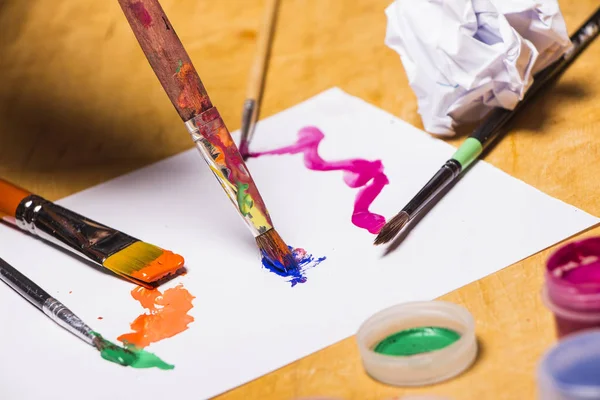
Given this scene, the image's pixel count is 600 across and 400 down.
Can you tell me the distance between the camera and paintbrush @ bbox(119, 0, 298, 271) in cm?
86

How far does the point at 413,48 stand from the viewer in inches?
42.4

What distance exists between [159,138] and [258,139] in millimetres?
157

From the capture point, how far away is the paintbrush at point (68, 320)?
2.61ft

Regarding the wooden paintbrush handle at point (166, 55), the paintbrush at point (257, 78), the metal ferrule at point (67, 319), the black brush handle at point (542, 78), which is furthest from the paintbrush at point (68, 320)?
the black brush handle at point (542, 78)

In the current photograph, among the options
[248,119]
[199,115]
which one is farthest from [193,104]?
[248,119]

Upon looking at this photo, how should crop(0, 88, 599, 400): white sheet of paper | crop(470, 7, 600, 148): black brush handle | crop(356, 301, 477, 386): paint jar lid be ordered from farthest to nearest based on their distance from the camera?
crop(470, 7, 600, 148): black brush handle → crop(0, 88, 599, 400): white sheet of paper → crop(356, 301, 477, 386): paint jar lid

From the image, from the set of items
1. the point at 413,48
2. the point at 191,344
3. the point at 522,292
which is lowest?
the point at 522,292

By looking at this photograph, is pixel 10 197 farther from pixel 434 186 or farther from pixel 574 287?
pixel 574 287

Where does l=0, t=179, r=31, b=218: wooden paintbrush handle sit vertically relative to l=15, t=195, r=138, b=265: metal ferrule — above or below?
above

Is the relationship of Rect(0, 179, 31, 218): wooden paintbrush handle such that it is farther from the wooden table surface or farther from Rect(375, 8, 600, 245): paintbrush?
Rect(375, 8, 600, 245): paintbrush

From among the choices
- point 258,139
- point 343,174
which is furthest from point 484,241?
point 258,139

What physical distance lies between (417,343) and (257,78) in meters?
0.63

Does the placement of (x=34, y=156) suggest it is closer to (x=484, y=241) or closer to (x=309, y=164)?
(x=309, y=164)

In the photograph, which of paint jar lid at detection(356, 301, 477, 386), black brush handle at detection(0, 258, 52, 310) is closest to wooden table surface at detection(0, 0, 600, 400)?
paint jar lid at detection(356, 301, 477, 386)
